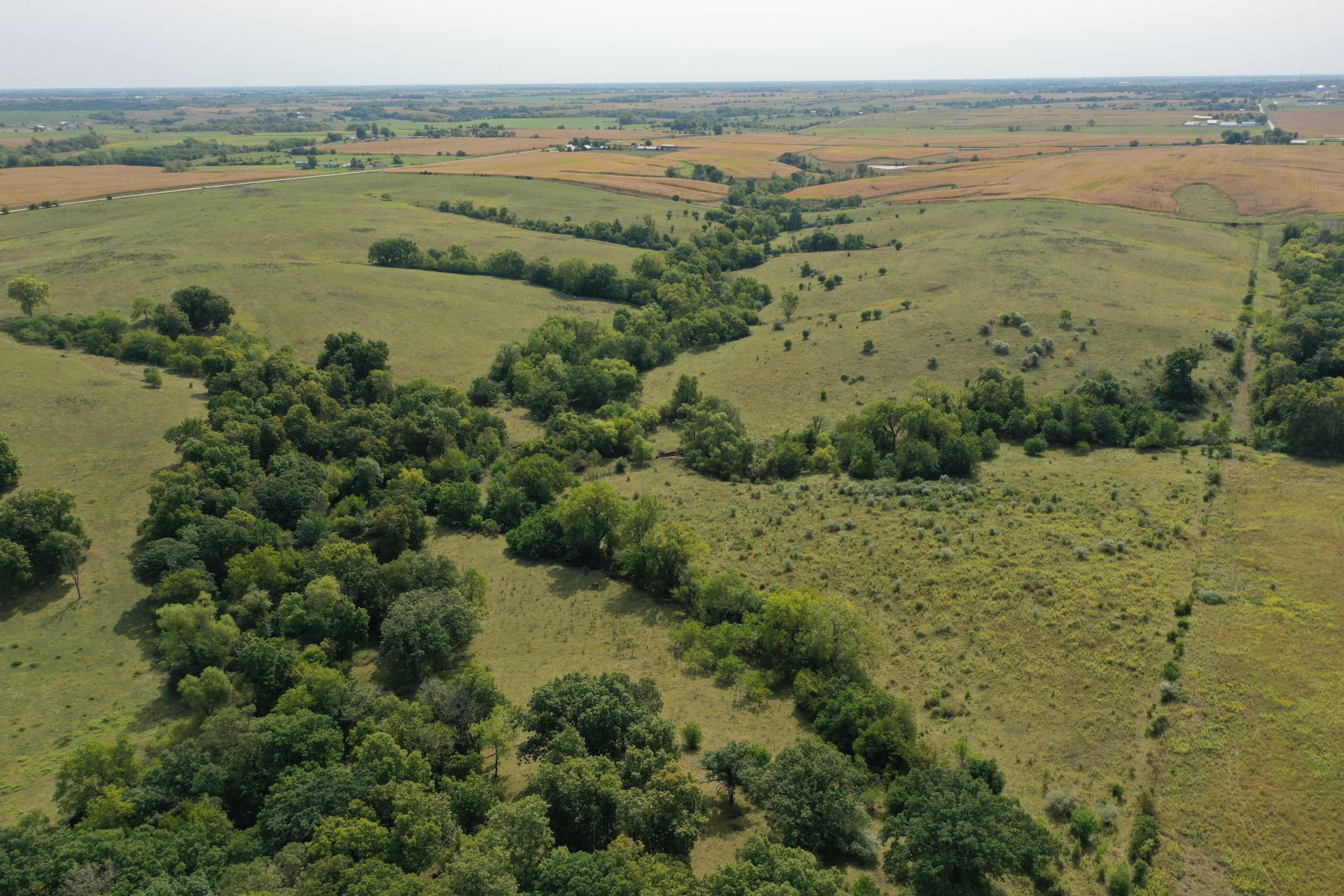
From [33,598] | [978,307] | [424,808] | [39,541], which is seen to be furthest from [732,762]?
[978,307]

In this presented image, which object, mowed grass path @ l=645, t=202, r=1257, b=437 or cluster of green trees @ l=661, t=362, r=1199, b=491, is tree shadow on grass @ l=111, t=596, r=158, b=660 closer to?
cluster of green trees @ l=661, t=362, r=1199, b=491

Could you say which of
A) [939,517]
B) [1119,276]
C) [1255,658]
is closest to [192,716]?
[939,517]

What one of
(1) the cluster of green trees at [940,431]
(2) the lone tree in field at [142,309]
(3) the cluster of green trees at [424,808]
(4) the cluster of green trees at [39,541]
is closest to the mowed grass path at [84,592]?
(4) the cluster of green trees at [39,541]

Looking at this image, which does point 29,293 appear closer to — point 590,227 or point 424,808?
point 590,227

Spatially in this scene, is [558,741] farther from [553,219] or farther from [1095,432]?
[553,219]

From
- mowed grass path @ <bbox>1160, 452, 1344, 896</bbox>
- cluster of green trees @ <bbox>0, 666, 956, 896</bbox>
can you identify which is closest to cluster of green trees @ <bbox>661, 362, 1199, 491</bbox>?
mowed grass path @ <bbox>1160, 452, 1344, 896</bbox>
